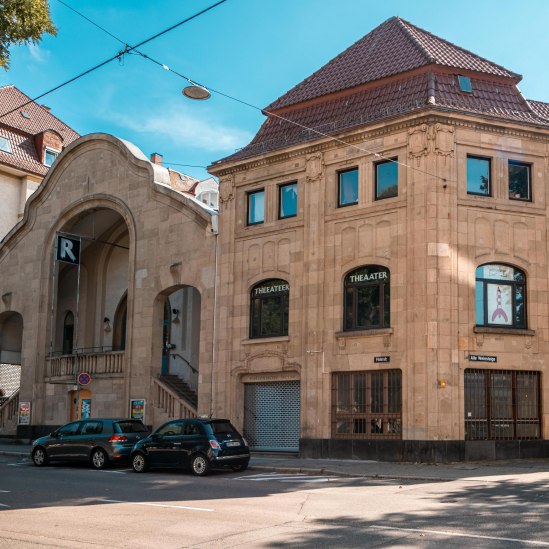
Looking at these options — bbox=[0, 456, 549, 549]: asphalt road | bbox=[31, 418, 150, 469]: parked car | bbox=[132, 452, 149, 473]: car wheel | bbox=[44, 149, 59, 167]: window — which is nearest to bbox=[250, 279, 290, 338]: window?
bbox=[31, 418, 150, 469]: parked car

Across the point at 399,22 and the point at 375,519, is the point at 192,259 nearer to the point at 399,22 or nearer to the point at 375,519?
the point at 399,22

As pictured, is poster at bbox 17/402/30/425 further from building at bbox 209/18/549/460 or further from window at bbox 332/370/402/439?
window at bbox 332/370/402/439

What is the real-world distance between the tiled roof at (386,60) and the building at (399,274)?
121 millimetres

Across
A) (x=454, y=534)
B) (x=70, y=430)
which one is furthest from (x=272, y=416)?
(x=454, y=534)

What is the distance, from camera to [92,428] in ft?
81.3

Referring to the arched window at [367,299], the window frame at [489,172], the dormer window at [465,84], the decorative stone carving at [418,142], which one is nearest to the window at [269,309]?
the arched window at [367,299]

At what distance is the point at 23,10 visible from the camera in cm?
1495

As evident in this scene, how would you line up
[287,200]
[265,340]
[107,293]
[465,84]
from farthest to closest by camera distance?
[107,293] → [287,200] → [265,340] → [465,84]

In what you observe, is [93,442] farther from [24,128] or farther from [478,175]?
[24,128]

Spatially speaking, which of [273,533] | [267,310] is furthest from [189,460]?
[273,533]

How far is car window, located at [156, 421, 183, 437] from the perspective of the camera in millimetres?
22125

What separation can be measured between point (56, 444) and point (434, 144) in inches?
585

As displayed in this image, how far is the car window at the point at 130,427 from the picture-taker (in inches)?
965

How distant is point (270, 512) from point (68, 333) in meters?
29.8
